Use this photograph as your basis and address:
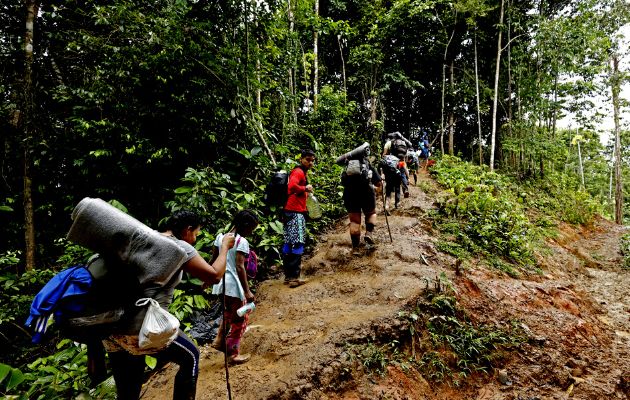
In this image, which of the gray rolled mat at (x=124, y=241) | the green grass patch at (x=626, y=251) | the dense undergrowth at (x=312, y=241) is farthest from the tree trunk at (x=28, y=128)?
the green grass patch at (x=626, y=251)

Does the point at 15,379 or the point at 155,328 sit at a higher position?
the point at 155,328

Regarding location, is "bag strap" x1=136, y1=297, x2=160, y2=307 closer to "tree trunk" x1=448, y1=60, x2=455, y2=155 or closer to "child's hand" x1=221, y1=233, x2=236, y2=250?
"child's hand" x1=221, y1=233, x2=236, y2=250

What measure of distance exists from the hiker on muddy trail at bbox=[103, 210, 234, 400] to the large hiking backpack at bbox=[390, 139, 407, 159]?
7206 mm

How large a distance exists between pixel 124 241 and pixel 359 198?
4378 millimetres

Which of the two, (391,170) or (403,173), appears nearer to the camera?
(391,170)

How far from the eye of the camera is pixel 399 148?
888cm

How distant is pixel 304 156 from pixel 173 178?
4.56 metres

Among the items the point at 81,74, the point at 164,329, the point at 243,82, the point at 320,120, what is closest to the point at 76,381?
the point at 164,329

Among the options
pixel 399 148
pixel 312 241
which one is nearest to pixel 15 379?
pixel 312 241

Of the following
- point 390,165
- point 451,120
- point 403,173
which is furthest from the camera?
point 451,120

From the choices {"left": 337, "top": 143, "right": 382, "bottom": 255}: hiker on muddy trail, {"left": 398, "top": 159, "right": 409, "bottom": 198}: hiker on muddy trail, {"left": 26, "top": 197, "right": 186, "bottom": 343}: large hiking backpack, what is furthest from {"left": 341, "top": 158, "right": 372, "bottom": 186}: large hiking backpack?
{"left": 26, "top": 197, "right": 186, "bottom": 343}: large hiking backpack

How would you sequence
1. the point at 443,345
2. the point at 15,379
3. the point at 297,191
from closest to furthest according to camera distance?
1. the point at 15,379
2. the point at 443,345
3. the point at 297,191

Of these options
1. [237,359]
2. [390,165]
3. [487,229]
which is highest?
[390,165]

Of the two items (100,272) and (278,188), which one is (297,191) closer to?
(278,188)
